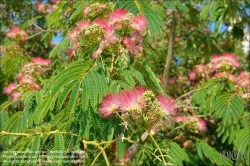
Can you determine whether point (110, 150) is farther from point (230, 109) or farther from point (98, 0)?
point (98, 0)

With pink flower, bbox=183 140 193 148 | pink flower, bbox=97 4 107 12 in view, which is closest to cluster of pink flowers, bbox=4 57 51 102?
pink flower, bbox=97 4 107 12

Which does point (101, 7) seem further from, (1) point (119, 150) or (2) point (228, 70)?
(2) point (228, 70)

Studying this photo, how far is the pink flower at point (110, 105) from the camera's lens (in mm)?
2123

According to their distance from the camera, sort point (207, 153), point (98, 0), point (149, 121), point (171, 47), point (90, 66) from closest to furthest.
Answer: point (149, 121), point (90, 66), point (98, 0), point (207, 153), point (171, 47)

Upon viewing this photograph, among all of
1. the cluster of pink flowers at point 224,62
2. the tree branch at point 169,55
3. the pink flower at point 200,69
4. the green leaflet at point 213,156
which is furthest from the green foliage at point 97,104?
the tree branch at point 169,55

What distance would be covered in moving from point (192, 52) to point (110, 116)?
489 centimetres

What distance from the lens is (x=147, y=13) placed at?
312 cm

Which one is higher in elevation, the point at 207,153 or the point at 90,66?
the point at 90,66

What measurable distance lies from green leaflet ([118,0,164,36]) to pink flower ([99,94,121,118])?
100cm

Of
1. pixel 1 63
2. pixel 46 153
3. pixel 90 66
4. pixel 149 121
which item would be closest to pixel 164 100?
pixel 149 121

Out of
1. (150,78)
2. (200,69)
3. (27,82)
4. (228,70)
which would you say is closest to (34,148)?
(150,78)

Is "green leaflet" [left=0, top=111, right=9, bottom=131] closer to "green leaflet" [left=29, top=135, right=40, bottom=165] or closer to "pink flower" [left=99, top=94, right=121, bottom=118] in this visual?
"green leaflet" [left=29, top=135, right=40, bottom=165]

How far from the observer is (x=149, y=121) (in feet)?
6.52

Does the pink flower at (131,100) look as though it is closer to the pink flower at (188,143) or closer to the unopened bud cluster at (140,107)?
the unopened bud cluster at (140,107)
